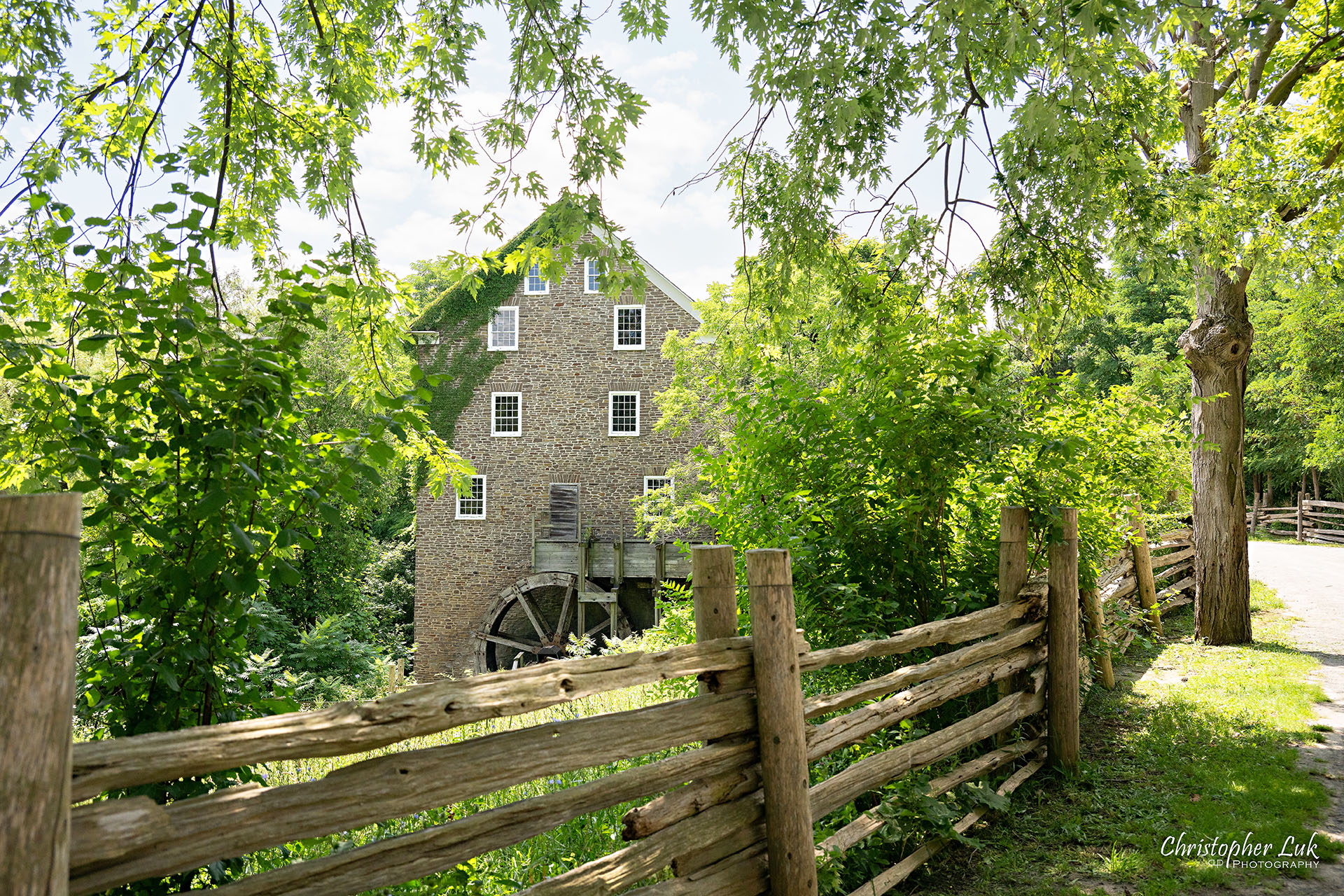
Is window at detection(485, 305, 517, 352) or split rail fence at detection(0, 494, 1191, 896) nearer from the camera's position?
split rail fence at detection(0, 494, 1191, 896)

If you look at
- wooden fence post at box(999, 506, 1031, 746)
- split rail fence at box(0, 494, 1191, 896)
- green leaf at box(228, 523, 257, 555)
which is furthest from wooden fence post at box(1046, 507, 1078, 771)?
green leaf at box(228, 523, 257, 555)

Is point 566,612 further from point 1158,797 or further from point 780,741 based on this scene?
point 780,741

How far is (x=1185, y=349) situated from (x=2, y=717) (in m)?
11.0

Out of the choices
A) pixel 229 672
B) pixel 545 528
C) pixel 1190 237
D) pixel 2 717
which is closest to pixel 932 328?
pixel 1190 237

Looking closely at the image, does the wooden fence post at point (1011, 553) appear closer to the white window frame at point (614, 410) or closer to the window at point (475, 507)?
the white window frame at point (614, 410)

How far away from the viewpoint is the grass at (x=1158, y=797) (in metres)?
3.92

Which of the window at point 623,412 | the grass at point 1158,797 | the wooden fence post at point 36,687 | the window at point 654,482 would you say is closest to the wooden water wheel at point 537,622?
the window at point 654,482

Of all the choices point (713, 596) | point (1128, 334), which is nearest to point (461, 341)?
point (713, 596)

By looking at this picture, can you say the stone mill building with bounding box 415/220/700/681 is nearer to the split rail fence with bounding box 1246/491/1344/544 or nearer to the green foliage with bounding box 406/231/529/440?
the green foliage with bounding box 406/231/529/440

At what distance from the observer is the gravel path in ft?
12.7

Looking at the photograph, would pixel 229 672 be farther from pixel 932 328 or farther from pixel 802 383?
pixel 932 328

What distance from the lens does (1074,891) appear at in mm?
3730

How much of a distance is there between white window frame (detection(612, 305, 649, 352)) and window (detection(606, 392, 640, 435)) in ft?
4.28

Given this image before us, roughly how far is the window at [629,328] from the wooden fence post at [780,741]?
67.1 feet
